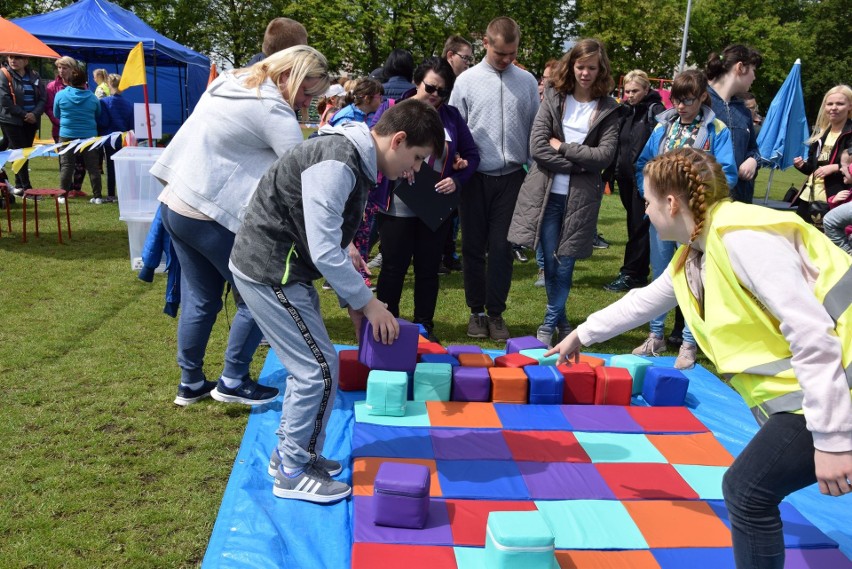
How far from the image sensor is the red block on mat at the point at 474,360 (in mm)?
4070

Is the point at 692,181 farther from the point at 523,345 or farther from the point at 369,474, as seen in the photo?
the point at 523,345

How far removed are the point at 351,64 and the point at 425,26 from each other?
3.06 meters

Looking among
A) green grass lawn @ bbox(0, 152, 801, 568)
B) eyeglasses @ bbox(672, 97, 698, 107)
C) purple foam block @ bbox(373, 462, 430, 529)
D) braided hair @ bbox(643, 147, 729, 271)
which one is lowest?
green grass lawn @ bbox(0, 152, 801, 568)

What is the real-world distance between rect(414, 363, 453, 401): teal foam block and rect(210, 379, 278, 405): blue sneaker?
753mm

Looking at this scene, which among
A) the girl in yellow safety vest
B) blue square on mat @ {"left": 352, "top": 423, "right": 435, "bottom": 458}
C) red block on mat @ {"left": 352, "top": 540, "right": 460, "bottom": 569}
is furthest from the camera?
blue square on mat @ {"left": 352, "top": 423, "right": 435, "bottom": 458}

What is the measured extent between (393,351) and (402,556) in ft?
3.75

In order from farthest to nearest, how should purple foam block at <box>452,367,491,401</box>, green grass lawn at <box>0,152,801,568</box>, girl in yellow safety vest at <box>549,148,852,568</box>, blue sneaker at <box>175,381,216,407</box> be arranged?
purple foam block at <box>452,367,491,401</box> < blue sneaker at <box>175,381,216,407</box> < green grass lawn at <box>0,152,801,568</box> < girl in yellow safety vest at <box>549,148,852,568</box>

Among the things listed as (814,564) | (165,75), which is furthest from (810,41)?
(814,564)

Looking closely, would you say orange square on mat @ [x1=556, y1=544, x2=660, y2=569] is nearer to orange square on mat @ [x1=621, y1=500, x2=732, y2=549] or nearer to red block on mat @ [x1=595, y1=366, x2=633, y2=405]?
orange square on mat @ [x1=621, y1=500, x2=732, y2=549]

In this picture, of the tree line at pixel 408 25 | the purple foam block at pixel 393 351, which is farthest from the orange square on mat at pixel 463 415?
the tree line at pixel 408 25

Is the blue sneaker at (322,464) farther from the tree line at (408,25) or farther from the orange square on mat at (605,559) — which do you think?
the tree line at (408,25)

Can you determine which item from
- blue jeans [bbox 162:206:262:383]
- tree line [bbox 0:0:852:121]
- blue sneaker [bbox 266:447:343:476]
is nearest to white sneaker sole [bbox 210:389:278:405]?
blue jeans [bbox 162:206:262:383]

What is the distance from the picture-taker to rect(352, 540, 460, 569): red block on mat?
247 cm

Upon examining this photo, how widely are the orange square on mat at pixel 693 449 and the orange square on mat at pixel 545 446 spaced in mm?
390
